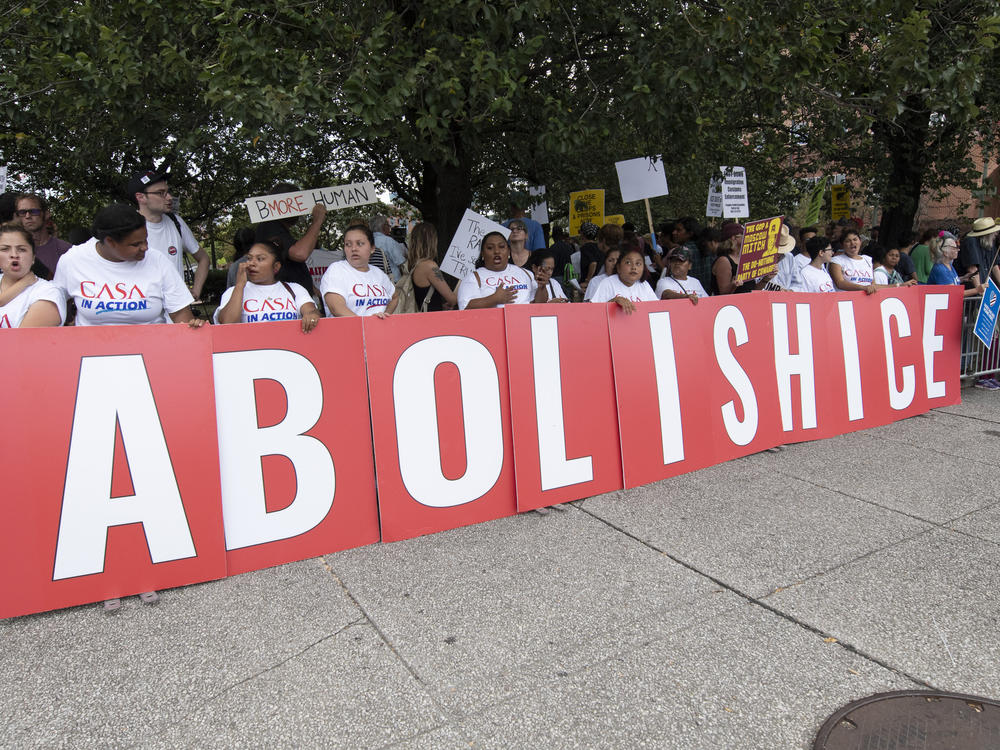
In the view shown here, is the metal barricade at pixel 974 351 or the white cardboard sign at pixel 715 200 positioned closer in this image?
the metal barricade at pixel 974 351

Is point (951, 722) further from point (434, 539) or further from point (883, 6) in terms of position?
point (883, 6)

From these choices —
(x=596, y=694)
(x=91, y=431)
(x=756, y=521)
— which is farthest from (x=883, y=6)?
(x=91, y=431)

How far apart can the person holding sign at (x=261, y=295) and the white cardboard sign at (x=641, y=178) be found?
509cm

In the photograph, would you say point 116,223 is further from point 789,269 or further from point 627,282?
point 789,269

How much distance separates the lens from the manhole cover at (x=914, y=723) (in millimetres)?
2314

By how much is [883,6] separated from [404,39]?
360cm

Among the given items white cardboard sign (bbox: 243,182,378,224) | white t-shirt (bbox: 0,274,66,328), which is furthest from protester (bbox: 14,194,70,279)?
white t-shirt (bbox: 0,274,66,328)

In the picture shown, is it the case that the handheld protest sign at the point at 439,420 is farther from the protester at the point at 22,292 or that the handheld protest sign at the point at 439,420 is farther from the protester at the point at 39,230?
the protester at the point at 39,230

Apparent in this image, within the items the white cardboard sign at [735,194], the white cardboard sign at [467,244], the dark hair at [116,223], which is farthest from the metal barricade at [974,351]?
the dark hair at [116,223]

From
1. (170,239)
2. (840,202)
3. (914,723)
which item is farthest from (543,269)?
(840,202)

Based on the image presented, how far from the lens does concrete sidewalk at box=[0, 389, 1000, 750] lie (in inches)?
96.5

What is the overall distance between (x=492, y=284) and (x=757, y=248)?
2357mm

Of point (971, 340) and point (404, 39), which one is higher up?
point (404, 39)

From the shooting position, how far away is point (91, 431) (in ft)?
10.7
